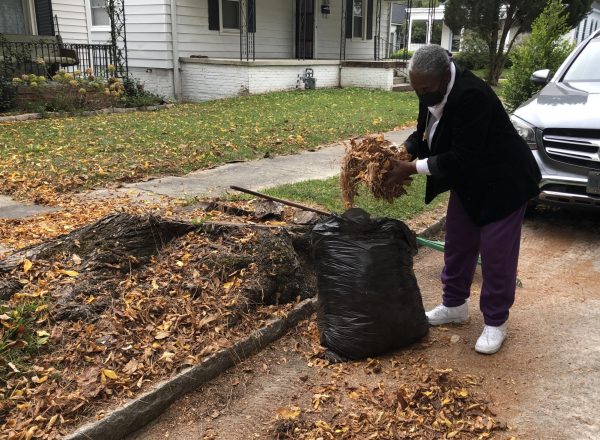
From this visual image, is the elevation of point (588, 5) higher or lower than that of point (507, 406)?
higher

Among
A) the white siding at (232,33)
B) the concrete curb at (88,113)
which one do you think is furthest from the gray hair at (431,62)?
the white siding at (232,33)

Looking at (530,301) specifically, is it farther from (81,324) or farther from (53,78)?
(53,78)

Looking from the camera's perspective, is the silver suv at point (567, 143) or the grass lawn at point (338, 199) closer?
the silver suv at point (567, 143)

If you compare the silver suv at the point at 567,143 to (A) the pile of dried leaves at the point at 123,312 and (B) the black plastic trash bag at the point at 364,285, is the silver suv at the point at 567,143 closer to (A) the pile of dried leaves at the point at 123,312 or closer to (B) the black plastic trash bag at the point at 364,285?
(B) the black plastic trash bag at the point at 364,285

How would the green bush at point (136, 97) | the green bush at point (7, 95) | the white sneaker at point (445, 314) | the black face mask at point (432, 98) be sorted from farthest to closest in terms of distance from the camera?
the green bush at point (136, 97)
the green bush at point (7, 95)
the white sneaker at point (445, 314)
the black face mask at point (432, 98)

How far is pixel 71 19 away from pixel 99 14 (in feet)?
6.09

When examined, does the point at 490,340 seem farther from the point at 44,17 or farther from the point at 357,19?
the point at 357,19

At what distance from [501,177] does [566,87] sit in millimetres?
3795

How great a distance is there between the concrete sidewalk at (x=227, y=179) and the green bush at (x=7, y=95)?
665 cm

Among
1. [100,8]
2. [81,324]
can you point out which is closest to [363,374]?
[81,324]

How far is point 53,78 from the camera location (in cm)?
1234

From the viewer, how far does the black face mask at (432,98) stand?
307 centimetres

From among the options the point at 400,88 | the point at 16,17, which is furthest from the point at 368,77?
the point at 16,17

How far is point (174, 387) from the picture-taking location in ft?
9.85
